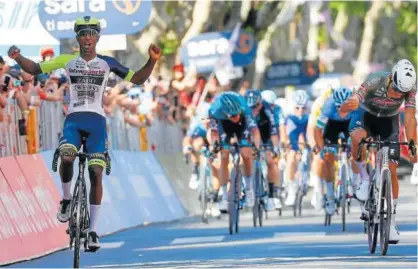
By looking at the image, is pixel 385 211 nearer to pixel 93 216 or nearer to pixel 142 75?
pixel 142 75

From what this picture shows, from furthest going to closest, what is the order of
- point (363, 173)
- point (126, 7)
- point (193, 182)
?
point (193, 182) → point (126, 7) → point (363, 173)

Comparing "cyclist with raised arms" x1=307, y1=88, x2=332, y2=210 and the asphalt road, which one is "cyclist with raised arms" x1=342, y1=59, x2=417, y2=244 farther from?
"cyclist with raised arms" x1=307, y1=88, x2=332, y2=210

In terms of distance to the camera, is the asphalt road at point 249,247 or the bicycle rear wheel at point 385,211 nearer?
the asphalt road at point 249,247

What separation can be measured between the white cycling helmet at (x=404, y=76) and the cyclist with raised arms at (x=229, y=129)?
5.58 meters

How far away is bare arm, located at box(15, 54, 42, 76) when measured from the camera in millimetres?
16953

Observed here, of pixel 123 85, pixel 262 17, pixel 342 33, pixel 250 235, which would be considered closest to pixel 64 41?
pixel 123 85

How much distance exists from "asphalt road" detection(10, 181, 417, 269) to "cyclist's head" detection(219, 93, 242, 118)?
1.53 meters

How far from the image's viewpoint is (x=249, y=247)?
20672 mm

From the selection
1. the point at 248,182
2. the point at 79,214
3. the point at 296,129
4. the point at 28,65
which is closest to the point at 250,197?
the point at 248,182

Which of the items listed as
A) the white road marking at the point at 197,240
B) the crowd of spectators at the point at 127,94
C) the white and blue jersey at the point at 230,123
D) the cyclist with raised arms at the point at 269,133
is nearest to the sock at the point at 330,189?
the white and blue jersey at the point at 230,123

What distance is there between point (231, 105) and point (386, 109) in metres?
4.92

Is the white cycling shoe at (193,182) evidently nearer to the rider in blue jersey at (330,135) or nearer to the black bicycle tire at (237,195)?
the rider in blue jersey at (330,135)

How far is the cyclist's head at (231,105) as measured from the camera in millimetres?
23984

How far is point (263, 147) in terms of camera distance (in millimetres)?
27781
